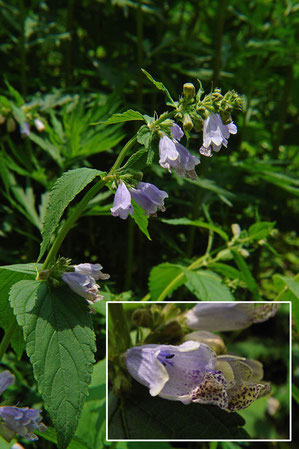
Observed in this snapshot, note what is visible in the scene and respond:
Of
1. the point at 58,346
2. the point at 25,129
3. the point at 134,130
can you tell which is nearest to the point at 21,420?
the point at 58,346

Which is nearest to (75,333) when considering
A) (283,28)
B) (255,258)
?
(255,258)

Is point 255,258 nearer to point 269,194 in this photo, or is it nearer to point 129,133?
point 269,194

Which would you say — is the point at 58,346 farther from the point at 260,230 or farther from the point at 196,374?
the point at 260,230

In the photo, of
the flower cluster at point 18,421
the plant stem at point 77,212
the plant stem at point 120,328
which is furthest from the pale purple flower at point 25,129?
the flower cluster at point 18,421

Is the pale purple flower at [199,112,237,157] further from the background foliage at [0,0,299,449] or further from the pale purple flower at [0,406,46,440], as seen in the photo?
the background foliage at [0,0,299,449]

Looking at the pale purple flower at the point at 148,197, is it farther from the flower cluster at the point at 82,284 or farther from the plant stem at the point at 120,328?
the plant stem at the point at 120,328
